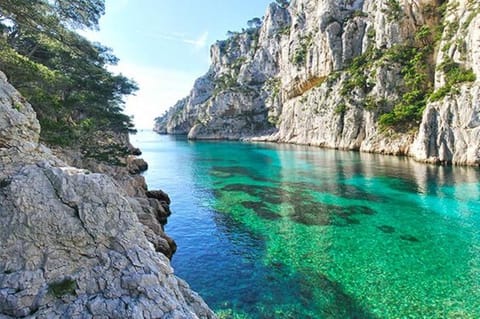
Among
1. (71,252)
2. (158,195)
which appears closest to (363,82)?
(158,195)

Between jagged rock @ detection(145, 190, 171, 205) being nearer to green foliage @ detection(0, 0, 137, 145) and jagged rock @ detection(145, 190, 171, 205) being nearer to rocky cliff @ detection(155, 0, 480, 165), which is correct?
green foliage @ detection(0, 0, 137, 145)

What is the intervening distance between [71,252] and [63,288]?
2.61 feet

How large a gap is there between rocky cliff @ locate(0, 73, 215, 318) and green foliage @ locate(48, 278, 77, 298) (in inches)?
0.7

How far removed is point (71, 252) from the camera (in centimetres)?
620

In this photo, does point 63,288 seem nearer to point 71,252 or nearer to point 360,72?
point 71,252

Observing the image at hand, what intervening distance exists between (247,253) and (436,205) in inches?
595

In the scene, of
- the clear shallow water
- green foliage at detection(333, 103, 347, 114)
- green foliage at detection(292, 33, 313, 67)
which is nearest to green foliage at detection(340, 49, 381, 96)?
green foliage at detection(333, 103, 347, 114)

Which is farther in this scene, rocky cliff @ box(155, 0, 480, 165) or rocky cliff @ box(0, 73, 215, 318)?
rocky cliff @ box(155, 0, 480, 165)

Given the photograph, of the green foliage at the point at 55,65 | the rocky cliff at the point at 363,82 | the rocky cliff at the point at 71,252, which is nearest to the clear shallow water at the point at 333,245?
the rocky cliff at the point at 71,252

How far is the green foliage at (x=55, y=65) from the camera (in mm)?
12758

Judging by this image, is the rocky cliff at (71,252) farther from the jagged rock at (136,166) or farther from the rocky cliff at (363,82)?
the rocky cliff at (363,82)

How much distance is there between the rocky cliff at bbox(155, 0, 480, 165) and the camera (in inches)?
1406

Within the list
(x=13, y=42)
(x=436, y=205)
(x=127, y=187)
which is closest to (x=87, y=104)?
(x=13, y=42)

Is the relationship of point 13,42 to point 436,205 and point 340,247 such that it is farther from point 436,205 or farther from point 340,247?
point 436,205
